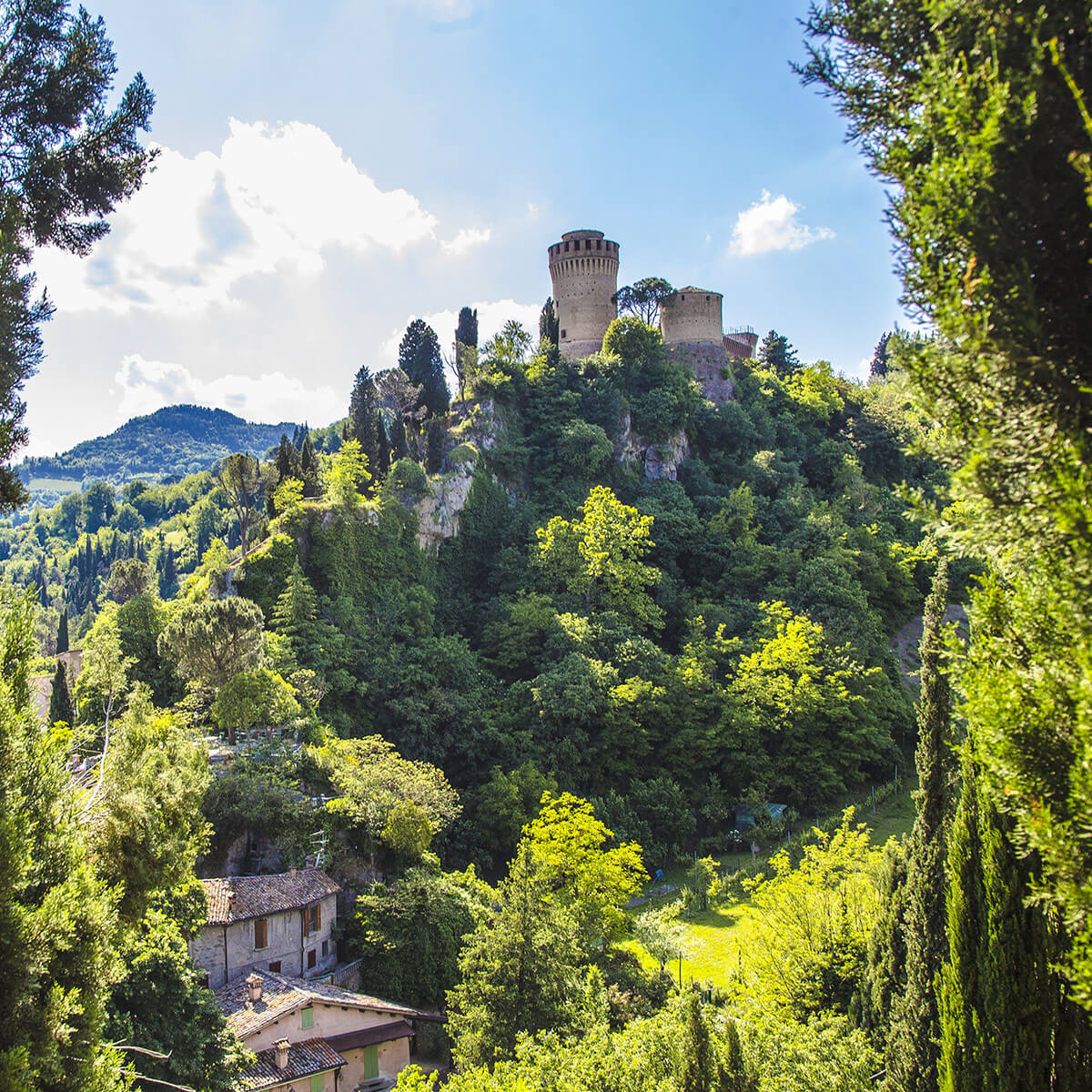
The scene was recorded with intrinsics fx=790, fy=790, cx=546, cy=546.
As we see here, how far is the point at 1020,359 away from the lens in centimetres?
398

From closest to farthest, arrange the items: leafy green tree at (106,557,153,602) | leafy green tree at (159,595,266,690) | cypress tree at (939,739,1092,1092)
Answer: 1. cypress tree at (939,739,1092,1092)
2. leafy green tree at (159,595,266,690)
3. leafy green tree at (106,557,153,602)

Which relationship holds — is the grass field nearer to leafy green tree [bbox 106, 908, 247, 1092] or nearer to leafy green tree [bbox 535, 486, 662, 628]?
leafy green tree [bbox 535, 486, 662, 628]

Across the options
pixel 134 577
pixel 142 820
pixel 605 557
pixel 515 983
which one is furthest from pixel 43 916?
pixel 605 557

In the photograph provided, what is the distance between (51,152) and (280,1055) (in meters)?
15.5

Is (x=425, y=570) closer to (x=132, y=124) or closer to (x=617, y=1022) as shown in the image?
(x=617, y=1022)

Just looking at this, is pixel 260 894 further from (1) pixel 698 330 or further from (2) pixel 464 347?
(1) pixel 698 330

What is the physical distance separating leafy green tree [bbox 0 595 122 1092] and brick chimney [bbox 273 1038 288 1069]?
10.0 m

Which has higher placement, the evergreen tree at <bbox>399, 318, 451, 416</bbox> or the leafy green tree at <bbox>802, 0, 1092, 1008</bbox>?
the evergreen tree at <bbox>399, 318, 451, 416</bbox>

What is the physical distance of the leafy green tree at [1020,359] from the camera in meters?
3.78

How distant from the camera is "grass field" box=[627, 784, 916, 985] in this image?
19453 mm

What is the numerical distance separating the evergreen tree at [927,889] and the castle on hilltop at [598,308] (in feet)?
125

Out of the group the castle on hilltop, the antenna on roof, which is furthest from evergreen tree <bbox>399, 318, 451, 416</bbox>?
the antenna on roof

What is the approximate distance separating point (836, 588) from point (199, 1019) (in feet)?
94.0

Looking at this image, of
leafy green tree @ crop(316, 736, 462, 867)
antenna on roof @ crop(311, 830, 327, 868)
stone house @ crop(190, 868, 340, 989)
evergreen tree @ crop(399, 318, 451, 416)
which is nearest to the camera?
stone house @ crop(190, 868, 340, 989)
